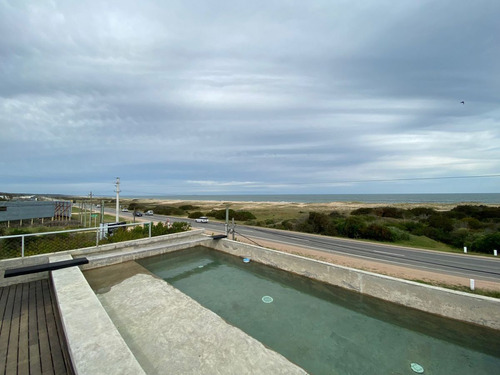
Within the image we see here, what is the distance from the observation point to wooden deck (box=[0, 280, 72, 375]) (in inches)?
131

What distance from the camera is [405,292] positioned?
22.9ft

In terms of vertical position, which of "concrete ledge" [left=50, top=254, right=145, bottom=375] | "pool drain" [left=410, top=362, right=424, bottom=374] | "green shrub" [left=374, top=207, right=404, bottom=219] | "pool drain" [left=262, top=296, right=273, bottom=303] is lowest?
"pool drain" [left=410, top=362, right=424, bottom=374]

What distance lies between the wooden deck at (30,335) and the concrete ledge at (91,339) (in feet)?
1.29

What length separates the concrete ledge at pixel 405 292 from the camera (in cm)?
594

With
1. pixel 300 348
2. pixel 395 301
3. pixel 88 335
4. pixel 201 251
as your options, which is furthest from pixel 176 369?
pixel 201 251

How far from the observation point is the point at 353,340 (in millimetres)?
5473

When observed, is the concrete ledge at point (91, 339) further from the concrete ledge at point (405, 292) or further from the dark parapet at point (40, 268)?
the concrete ledge at point (405, 292)

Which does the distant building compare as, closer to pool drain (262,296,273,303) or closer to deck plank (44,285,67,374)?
deck plank (44,285,67,374)

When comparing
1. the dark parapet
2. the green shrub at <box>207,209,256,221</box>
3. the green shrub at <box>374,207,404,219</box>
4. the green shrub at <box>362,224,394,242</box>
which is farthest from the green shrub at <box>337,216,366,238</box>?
the dark parapet

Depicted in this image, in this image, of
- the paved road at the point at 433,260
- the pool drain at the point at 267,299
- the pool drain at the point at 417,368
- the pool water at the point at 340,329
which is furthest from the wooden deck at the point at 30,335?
the paved road at the point at 433,260

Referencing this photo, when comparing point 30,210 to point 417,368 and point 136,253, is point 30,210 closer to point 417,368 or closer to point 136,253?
point 136,253

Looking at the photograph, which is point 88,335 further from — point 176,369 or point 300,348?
point 300,348

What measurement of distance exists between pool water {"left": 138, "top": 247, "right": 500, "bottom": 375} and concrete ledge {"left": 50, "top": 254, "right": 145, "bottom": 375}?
10.4 ft

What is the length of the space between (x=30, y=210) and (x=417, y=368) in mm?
30556
